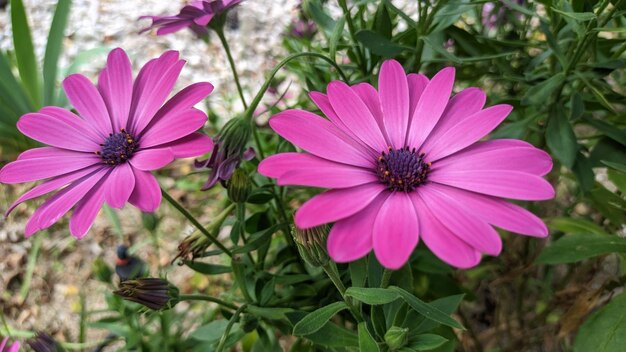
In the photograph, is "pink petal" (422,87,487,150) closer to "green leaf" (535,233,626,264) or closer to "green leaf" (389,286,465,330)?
"green leaf" (389,286,465,330)

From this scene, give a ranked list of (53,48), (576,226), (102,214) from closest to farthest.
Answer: (576,226)
(53,48)
(102,214)

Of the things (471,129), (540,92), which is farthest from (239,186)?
(540,92)

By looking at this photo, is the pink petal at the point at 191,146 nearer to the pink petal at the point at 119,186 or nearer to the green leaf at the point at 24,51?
the pink petal at the point at 119,186

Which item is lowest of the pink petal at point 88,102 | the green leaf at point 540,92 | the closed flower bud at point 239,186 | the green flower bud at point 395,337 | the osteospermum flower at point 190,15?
the green flower bud at point 395,337

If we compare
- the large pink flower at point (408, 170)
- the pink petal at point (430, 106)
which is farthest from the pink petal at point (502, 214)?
the pink petal at point (430, 106)

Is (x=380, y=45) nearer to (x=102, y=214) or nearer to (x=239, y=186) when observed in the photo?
(x=239, y=186)

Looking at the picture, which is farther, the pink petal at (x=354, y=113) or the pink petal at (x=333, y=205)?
the pink petal at (x=354, y=113)
